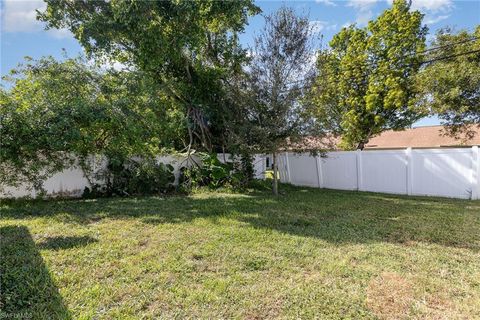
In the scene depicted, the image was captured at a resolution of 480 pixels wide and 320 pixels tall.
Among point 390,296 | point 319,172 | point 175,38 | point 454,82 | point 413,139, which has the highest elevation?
point 175,38

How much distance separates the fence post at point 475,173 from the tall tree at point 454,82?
2739mm

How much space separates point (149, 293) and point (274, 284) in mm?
1228

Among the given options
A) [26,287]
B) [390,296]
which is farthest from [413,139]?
[26,287]

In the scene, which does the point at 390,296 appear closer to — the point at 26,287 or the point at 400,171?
the point at 26,287

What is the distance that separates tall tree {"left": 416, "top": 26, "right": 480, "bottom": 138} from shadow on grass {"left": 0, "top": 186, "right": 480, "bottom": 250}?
3920 mm

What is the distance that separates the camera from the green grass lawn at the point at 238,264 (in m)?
2.67

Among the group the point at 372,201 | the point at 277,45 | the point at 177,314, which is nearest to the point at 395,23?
the point at 277,45

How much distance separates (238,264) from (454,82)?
10.2 meters

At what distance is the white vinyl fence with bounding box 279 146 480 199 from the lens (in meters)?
8.42

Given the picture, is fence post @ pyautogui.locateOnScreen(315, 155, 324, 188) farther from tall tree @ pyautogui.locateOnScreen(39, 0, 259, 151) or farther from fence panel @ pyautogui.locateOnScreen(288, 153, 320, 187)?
tall tree @ pyautogui.locateOnScreen(39, 0, 259, 151)

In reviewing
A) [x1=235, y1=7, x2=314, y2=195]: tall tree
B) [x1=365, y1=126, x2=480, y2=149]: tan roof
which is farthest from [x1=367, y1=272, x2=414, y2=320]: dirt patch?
[x1=365, y1=126, x2=480, y2=149]: tan roof

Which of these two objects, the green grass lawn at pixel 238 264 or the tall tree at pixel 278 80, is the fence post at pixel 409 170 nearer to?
the green grass lawn at pixel 238 264

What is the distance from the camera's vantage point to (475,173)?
8.23 metres

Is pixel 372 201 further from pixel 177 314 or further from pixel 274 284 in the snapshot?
pixel 177 314
